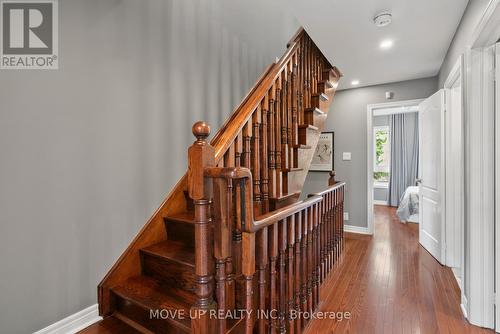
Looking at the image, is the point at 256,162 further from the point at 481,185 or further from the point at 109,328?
the point at 481,185

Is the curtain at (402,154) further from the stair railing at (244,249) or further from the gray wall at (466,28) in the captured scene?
the stair railing at (244,249)

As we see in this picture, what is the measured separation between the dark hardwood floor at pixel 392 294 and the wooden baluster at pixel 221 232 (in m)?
1.10

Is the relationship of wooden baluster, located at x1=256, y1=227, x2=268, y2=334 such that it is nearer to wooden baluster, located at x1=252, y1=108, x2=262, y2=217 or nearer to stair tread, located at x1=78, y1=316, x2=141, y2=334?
wooden baluster, located at x1=252, y1=108, x2=262, y2=217

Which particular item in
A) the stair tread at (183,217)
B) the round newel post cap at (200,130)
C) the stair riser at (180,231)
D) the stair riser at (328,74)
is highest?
the stair riser at (328,74)

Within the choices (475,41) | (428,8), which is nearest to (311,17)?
(428,8)

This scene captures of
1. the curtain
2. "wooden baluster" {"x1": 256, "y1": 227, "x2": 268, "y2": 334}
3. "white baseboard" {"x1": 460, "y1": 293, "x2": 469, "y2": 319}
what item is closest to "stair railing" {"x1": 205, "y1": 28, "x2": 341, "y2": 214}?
"wooden baluster" {"x1": 256, "y1": 227, "x2": 268, "y2": 334}

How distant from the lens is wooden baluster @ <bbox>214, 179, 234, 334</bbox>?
1054mm

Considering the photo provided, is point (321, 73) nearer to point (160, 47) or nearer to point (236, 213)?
point (160, 47)

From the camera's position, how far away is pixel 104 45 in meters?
1.74

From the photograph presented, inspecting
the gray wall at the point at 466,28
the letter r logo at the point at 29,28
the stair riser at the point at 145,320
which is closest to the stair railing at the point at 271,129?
the stair riser at the point at 145,320

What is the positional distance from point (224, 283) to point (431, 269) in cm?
285

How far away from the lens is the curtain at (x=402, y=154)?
6.67 m

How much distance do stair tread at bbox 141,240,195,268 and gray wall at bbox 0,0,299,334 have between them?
22 cm

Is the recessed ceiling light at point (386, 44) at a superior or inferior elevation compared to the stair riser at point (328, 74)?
superior
